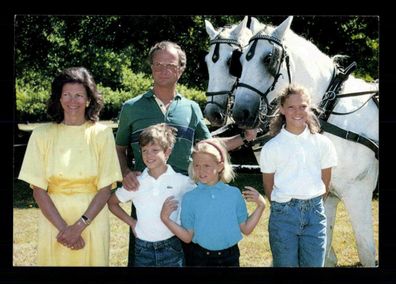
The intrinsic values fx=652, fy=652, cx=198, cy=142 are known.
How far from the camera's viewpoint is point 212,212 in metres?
3.04

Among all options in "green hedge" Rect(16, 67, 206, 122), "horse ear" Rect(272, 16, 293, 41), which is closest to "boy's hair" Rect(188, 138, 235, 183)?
"horse ear" Rect(272, 16, 293, 41)

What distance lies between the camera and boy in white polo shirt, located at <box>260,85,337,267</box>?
10.1ft

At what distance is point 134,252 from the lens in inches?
129

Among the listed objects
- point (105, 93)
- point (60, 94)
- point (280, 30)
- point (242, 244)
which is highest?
point (280, 30)

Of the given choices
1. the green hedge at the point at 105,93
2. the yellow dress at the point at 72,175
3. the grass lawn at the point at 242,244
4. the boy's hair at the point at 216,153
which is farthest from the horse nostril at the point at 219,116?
the green hedge at the point at 105,93

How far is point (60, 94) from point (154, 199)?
2.18ft

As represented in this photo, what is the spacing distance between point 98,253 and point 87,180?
36 centimetres

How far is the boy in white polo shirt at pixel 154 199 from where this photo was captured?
10.1 feet

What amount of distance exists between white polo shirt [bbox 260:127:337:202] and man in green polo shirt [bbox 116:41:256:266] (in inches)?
16.2

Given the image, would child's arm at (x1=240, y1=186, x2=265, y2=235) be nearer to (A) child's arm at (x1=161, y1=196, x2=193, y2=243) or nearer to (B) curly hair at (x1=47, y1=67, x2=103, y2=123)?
(A) child's arm at (x1=161, y1=196, x2=193, y2=243)

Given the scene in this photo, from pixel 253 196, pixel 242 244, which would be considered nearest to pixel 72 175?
pixel 253 196

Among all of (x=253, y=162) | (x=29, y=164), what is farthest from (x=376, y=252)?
(x=253, y=162)

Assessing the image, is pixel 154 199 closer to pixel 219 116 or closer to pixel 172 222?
pixel 172 222
